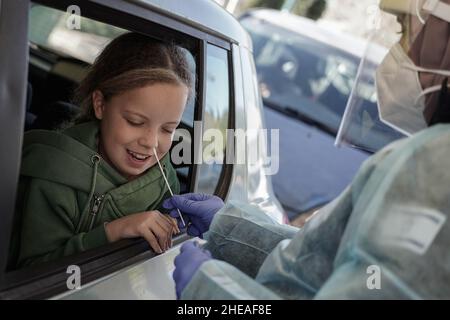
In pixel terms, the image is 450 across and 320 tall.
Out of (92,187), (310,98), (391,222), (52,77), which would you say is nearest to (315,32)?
(310,98)

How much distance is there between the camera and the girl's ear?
1865 mm

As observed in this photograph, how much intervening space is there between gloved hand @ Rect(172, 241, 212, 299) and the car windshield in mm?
5166

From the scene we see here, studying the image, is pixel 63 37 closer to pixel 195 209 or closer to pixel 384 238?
pixel 195 209

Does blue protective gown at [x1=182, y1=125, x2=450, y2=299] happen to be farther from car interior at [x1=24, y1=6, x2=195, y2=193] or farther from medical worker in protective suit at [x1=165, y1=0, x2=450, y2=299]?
car interior at [x1=24, y1=6, x2=195, y2=193]

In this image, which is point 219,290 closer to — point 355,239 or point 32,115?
point 355,239

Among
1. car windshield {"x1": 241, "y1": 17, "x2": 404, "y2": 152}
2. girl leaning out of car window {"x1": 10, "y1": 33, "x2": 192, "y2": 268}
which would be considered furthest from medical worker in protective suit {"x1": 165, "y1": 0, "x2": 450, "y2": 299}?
car windshield {"x1": 241, "y1": 17, "x2": 404, "y2": 152}

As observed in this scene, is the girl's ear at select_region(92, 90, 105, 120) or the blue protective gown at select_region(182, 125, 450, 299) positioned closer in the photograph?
the blue protective gown at select_region(182, 125, 450, 299)

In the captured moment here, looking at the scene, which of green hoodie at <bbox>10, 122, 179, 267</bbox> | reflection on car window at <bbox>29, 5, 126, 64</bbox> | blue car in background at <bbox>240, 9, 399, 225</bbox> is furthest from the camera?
blue car in background at <bbox>240, 9, 399, 225</bbox>

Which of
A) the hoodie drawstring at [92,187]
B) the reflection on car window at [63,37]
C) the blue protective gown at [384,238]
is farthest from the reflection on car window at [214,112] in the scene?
the blue protective gown at [384,238]

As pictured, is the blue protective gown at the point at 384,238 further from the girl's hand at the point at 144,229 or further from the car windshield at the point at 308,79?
the car windshield at the point at 308,79

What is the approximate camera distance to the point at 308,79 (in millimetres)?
6480

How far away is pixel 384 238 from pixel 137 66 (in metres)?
1.16
